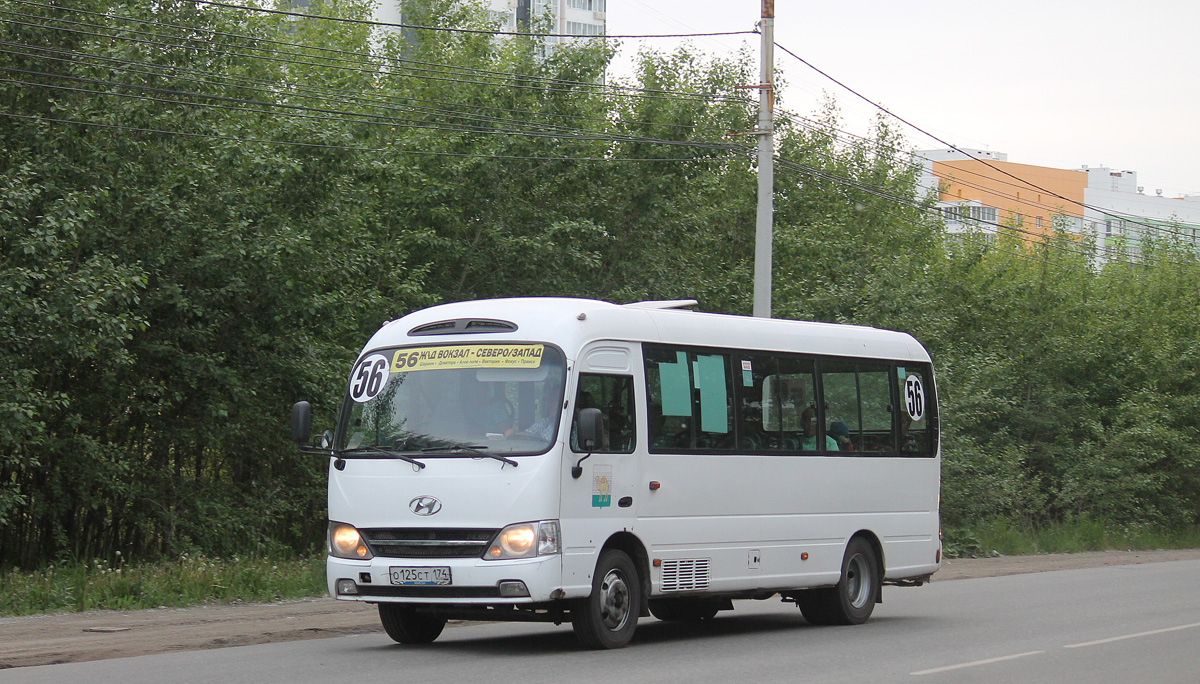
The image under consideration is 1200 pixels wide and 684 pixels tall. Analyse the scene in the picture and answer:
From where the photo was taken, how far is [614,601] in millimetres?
11289

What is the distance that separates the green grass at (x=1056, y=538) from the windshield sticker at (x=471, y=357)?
704 inches

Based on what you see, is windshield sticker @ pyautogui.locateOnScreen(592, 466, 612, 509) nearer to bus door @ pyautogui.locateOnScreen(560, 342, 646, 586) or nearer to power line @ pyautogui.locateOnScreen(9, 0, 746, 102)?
bus door @ pyautogui.locateOnScreen(560, 342, 646, 586)

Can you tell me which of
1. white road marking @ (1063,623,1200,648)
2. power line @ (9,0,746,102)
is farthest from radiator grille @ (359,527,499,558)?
power line @ (9,0,746,102)

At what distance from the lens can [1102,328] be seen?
37938 mm

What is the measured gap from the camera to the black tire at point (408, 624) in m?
11.7

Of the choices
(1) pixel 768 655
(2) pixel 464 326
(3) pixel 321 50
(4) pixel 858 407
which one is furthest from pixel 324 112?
(1) pixel 768 655

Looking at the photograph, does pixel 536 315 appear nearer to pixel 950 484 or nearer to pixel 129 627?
pixel 129 627

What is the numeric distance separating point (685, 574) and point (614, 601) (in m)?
0.95

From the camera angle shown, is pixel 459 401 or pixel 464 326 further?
pixel 464 326

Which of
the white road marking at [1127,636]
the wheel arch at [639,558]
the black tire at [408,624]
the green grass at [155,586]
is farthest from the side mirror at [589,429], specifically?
the green grass at [155,586]

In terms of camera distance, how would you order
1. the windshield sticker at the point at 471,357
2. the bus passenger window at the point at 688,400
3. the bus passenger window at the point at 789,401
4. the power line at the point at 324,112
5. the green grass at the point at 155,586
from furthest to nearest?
the power line at the point at 324,112, the green grass at the point at 155,586, the bus passenger window at the point at 789,401, the bus passenger window at the point at 688,400, the windshield sticker at the point at 471,357

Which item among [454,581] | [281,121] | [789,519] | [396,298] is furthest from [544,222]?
[454,581]

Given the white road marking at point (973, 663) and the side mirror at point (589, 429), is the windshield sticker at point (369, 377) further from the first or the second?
the white road marking at point (973, 663)

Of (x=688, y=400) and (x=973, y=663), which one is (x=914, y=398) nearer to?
(x=688, y=400)
